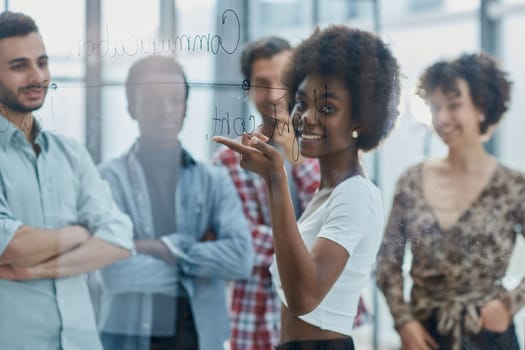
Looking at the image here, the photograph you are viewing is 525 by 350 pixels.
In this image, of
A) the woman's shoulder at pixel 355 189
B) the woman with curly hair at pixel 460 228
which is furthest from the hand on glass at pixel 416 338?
the woman's shoulder at pixel 355 189

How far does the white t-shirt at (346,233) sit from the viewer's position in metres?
1.38

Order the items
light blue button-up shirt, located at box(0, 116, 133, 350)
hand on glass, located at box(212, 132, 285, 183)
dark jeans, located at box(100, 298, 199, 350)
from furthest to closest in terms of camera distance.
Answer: dark jeans, located at box(100, 298, 199, 350) < light blue button-up shirt, located at box(0, 116, 133, 350) < hand on glass, located at box(212, 132, 285, 183)

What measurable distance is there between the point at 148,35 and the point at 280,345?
597mm

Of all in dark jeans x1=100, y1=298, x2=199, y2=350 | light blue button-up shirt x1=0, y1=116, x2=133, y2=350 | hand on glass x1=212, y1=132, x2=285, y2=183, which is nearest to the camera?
hand on glass x1=212, y1=132, x2=285, y2=183

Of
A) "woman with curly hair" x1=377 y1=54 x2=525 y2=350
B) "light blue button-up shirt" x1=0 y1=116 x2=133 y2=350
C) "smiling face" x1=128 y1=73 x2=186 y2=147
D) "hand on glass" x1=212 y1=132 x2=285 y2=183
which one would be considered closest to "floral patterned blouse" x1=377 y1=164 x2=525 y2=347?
"woman with curly hair" x1=377 y1=54 x2=525 y2=350

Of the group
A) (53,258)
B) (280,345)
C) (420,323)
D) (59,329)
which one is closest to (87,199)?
(53,258)

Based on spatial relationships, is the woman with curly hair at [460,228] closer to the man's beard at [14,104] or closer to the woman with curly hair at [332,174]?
the woman with curly hair at [332,174]

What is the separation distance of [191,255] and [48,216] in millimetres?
277

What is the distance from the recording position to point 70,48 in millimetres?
1502

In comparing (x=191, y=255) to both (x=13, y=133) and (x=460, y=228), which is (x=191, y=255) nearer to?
(x=13, y=133)

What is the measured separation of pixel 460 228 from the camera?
1536mm

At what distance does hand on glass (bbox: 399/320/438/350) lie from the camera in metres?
1.54

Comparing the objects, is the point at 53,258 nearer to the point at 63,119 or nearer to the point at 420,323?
the point at 63,119

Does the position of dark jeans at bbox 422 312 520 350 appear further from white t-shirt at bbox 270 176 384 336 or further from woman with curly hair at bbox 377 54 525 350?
white t-shirt at bbox 270 176 384 336
